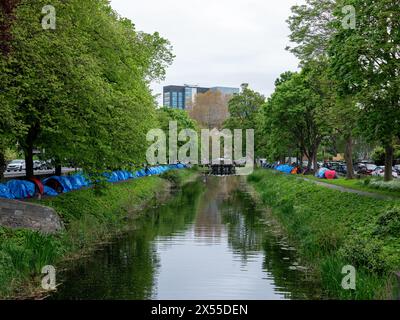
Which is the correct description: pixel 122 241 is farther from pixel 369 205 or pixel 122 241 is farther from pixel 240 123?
pixel 240 123

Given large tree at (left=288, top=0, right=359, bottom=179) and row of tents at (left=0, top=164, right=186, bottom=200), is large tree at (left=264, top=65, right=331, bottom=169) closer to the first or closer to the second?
large tree at (left=288, top=0, right=359, bottom=179)

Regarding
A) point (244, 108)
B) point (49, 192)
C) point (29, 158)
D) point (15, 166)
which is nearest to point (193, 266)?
point (29, 158)

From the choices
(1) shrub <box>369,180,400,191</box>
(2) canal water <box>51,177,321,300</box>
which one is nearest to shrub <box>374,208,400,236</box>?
(2) canal water <box>51,177,321,300</box>

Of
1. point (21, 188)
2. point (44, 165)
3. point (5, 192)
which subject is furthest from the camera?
point (44, 165)

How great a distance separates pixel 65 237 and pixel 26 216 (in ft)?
6.49

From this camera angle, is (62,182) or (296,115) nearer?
(62,182)

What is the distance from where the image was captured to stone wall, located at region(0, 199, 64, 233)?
18.6 m

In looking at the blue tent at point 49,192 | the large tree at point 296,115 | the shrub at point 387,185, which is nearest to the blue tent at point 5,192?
the blue tent at point 49,192

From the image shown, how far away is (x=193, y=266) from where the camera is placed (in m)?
19.3

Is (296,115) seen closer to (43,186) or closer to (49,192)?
(49,192)

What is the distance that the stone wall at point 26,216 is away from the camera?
18.6 m

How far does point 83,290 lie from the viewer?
15578mm

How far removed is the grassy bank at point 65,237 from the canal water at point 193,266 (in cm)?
85

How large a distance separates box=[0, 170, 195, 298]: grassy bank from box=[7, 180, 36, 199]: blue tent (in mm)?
1727
